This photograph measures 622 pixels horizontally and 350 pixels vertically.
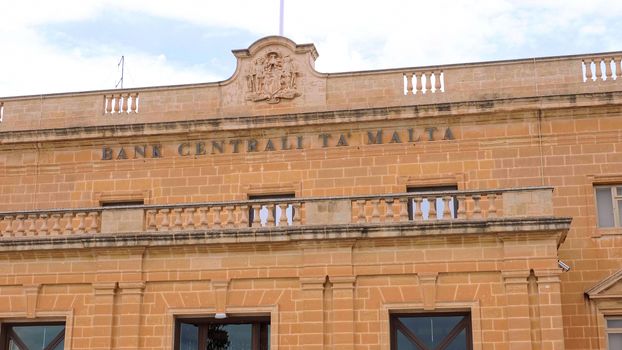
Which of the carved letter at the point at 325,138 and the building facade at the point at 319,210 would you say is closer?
the building facade at the point at 319,210

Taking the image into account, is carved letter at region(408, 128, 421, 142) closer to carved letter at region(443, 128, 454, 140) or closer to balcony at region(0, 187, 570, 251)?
carved letter at region(443, 128, 454, 140)

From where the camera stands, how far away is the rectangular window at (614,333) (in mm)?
19062

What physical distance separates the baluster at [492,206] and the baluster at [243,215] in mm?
4759

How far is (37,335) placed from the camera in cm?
1920

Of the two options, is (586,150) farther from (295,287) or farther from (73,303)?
(73,303)

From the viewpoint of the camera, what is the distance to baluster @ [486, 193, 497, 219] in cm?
1762

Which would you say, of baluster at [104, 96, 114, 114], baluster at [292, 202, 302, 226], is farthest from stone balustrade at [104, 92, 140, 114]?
baluster at [292, 202, 302, 226]

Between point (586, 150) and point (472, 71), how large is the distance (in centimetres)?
323

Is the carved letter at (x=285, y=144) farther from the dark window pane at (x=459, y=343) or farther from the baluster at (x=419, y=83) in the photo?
the dark window pane at (x=459, y=343)

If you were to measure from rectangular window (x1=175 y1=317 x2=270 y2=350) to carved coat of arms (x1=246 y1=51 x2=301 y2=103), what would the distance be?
6.19 meters

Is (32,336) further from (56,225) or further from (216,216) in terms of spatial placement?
(216,216)

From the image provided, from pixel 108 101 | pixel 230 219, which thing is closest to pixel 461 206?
pixel 230 219

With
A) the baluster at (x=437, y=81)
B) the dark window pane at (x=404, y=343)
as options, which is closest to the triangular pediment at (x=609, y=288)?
the dark window pane at (x=404, y=343)

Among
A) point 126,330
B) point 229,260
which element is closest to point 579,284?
point 229,260
